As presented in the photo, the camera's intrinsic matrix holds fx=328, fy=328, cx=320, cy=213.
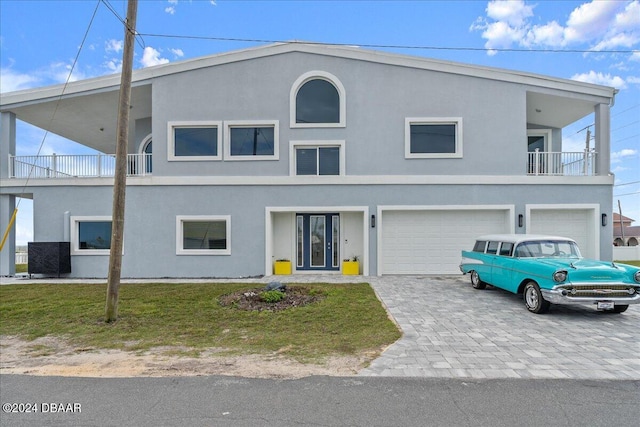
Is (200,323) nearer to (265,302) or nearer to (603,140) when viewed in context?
(265,302)

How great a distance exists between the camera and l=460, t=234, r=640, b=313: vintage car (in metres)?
6.37

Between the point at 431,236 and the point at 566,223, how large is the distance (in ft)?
15.9

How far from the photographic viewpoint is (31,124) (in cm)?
1446

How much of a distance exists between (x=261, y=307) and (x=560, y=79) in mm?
12939

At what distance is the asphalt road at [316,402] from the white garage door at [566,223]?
9.05 meters

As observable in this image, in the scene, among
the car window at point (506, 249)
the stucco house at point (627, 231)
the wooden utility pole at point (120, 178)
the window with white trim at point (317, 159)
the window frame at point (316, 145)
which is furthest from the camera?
the stucco house at point (627, 231)

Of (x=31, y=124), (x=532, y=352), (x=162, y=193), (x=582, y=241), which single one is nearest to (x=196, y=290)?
(x=162, y=193)

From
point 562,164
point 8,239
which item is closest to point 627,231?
point 562,164

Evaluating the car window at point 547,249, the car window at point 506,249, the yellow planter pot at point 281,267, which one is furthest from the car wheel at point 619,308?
the yellow planter pot at point 281,267

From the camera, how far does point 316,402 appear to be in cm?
355

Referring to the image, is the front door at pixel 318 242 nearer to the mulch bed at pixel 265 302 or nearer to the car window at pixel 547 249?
the mulch bed at pixel 265 302

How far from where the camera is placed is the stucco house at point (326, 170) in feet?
38.7

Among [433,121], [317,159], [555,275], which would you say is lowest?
[555,275]

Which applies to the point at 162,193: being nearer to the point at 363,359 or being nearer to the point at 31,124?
the point at 31,124
